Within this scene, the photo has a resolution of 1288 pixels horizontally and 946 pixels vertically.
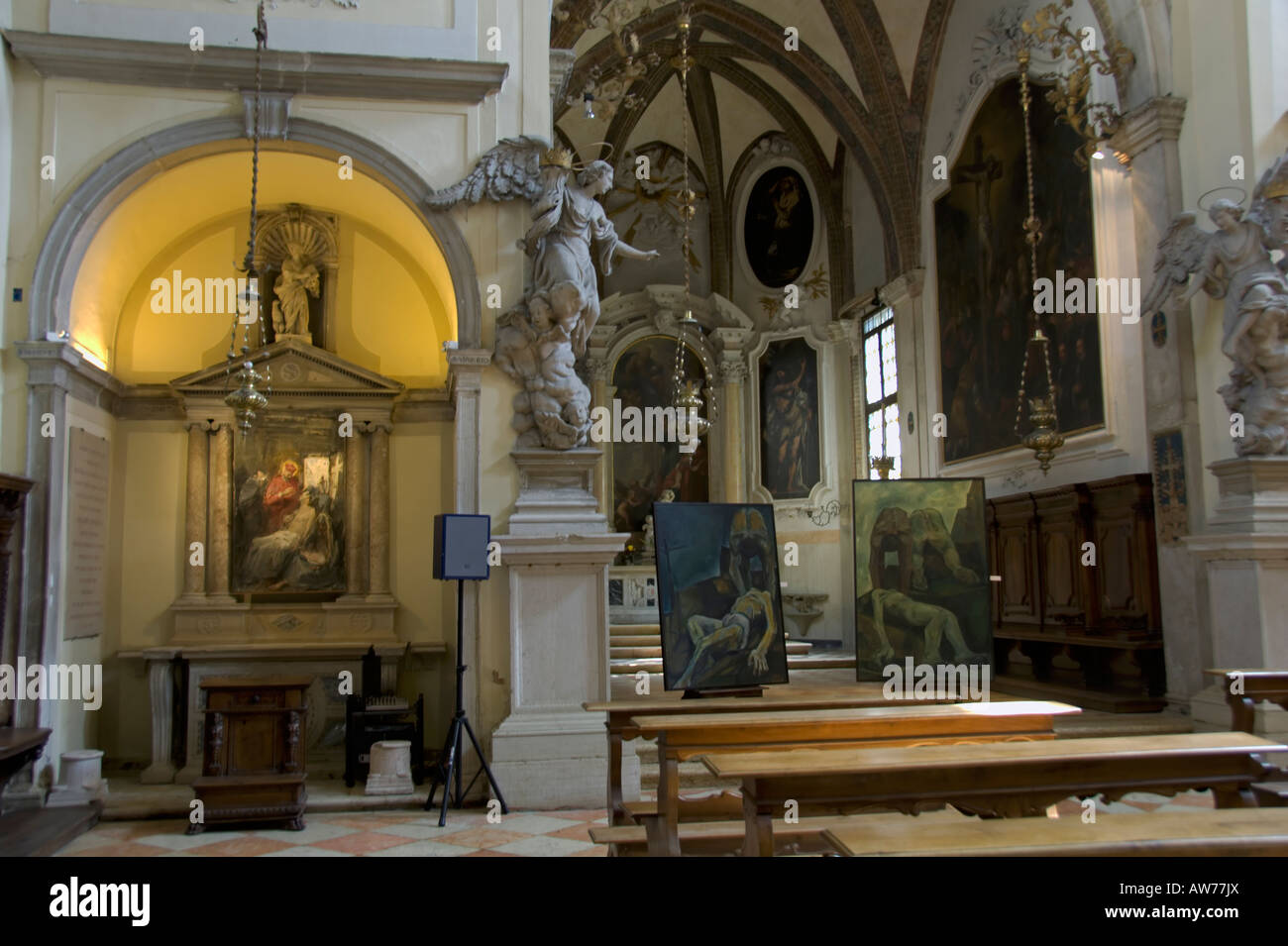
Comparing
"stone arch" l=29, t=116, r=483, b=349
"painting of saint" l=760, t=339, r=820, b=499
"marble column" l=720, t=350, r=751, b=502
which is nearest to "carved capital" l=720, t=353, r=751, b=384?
"marble column" l=720, t=350, r=751, b=502

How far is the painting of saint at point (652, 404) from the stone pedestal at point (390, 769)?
30.4 ft

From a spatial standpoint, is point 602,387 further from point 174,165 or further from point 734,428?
point 174,165

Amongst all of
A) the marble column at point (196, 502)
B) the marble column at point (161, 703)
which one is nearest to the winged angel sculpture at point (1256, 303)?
the marble column at point (196, 502)

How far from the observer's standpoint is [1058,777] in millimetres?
3750

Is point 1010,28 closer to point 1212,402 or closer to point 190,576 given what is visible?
point 1212,402

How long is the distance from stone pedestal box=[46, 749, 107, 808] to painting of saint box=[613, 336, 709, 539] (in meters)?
10.0

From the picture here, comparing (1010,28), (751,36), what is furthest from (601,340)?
(1010,28)

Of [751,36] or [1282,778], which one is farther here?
[751,36]

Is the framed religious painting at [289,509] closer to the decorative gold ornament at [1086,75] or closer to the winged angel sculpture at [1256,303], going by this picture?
the decorative gold ornament at [1086,75]

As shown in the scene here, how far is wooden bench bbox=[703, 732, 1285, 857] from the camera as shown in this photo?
335 cm

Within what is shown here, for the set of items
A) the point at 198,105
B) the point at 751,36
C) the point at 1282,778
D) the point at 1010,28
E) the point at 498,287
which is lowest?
the point at 1282,778

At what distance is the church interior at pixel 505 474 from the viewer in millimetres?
5984

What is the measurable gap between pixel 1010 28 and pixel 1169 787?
9850 millimetres

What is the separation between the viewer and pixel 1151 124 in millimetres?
9008
